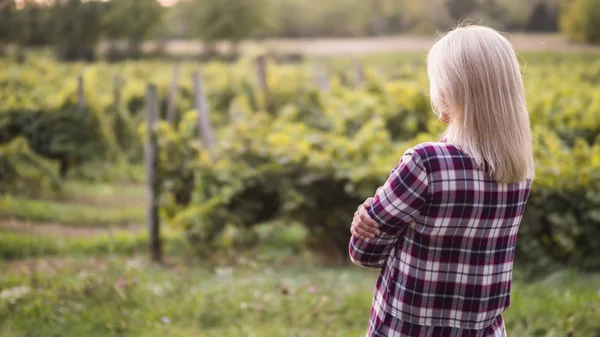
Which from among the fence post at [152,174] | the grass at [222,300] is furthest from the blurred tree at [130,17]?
the grass at [222,300]

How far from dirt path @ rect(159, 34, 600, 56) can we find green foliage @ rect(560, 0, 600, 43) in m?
0.29

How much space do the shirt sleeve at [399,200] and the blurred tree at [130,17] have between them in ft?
29.4

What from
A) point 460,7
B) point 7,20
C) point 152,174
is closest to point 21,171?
point 7,20

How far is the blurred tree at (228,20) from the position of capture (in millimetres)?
28047

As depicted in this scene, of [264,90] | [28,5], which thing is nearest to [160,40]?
[264,90]

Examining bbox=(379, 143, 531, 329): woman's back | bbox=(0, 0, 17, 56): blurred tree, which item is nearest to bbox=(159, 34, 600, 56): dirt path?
bbox=(0, 0, 17, 56): blurred tree

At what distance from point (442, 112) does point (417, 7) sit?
1940cm

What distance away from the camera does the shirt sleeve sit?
4.99 ft

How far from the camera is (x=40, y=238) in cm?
724

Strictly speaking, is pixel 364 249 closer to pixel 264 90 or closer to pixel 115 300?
pixel 115 300

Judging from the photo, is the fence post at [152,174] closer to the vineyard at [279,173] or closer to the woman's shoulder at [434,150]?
the vineyard at [279,173]

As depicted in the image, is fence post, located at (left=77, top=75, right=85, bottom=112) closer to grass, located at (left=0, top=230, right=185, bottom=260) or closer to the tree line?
the tree line

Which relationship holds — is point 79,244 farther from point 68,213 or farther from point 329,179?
point 329,179

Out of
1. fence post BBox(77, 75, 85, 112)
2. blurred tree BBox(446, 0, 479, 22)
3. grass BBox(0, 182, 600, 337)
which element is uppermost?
blurred tree BBox(446, 0, 479, 22)
